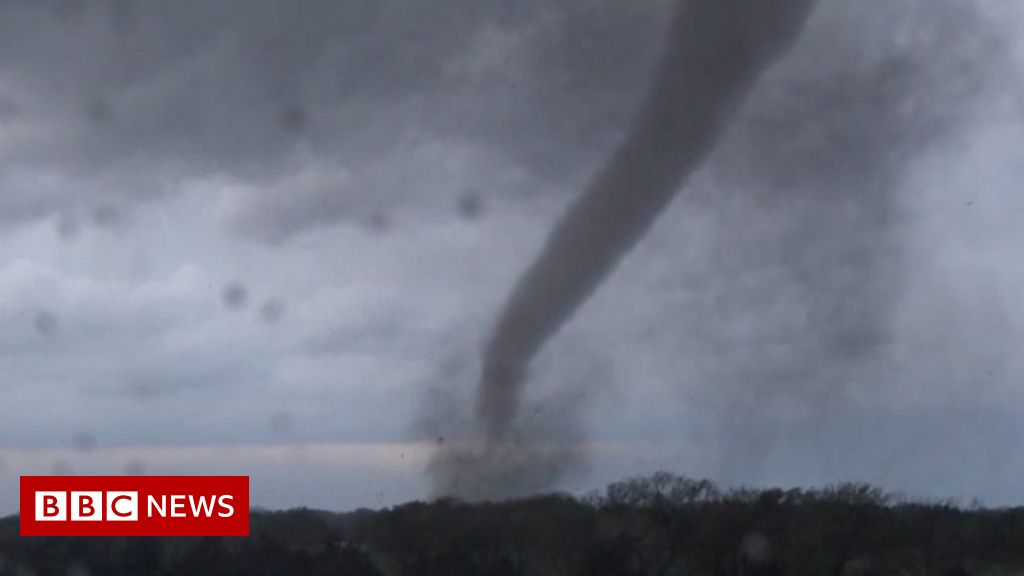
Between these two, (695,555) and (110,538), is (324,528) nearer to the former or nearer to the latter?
(110,538)

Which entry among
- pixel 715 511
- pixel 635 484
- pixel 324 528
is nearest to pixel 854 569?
pixel 715 511

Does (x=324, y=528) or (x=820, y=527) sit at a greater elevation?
(x=324, y=528)

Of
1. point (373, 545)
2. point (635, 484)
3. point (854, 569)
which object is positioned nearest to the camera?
point (854, 569)

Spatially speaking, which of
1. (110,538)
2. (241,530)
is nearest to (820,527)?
(241,530)

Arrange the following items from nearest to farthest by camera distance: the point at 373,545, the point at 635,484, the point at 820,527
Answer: the point at 820,527
the point at 373,545
the point at 635,484

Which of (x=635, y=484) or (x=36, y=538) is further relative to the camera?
(x=635, y=484)

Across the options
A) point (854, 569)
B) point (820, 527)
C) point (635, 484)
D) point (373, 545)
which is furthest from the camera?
point (635, 484)

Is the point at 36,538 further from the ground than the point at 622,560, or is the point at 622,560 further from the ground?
the point at 36,538

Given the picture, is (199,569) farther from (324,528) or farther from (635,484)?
(635,484)

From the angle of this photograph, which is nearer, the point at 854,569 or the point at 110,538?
the point at 854,569
